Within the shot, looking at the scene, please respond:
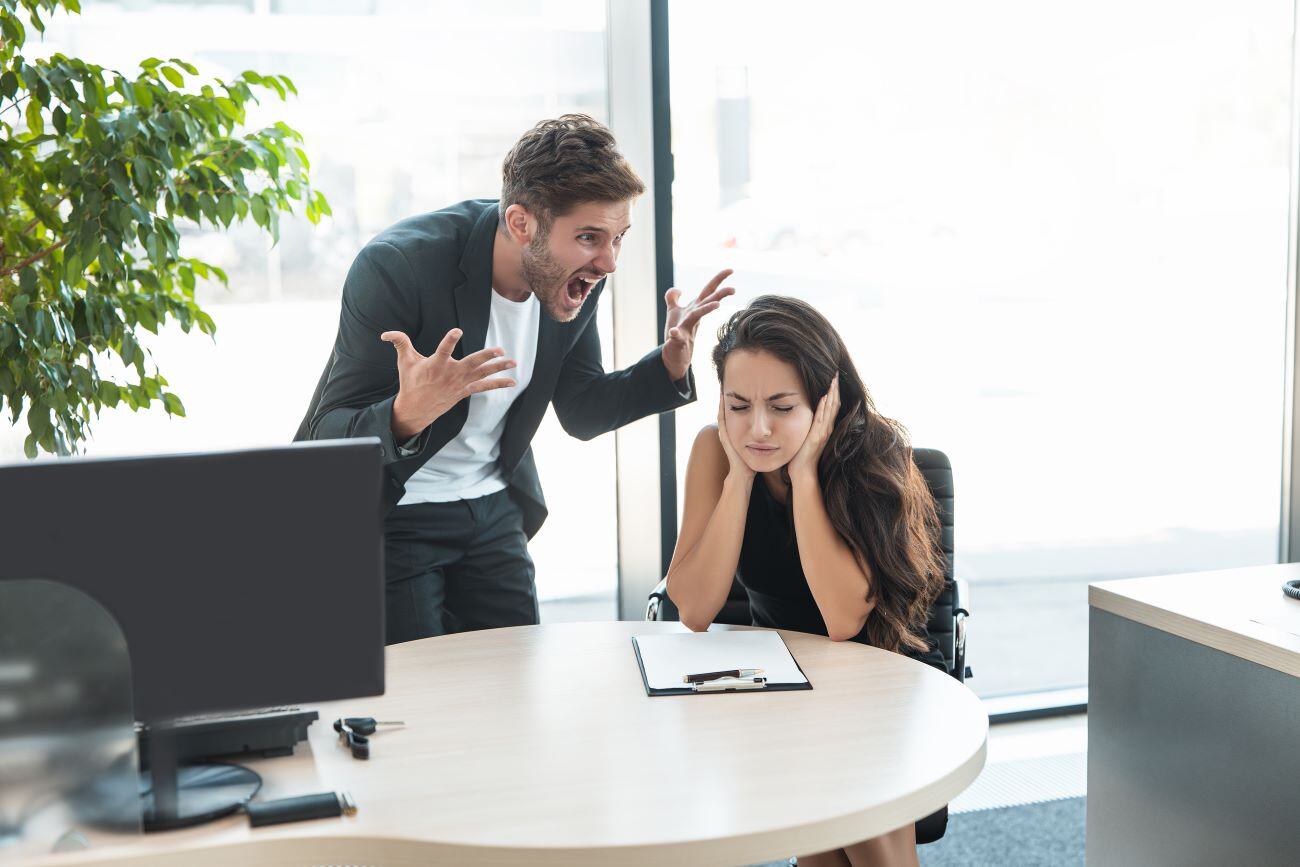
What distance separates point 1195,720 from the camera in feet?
6.56

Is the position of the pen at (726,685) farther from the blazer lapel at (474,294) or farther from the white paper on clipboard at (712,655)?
the blazer lapel at (474,294)

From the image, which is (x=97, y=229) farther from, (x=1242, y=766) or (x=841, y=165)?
(x=1242, y=766)

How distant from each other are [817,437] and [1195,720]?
80cm

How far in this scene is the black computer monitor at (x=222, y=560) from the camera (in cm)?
115

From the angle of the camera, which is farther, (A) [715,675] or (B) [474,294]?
(B) [474,294]

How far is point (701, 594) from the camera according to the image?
80.7 inches

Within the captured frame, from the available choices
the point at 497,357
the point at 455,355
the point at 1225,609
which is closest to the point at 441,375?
the point at 497,357

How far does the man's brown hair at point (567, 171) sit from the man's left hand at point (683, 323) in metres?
0.24

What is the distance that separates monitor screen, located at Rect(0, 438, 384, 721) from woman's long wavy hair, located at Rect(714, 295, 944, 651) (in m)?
0.99

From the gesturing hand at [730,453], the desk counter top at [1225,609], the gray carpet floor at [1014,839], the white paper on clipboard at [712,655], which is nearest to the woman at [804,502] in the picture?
the gesturing hand at [730,453]

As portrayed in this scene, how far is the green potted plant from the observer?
2.04 metres

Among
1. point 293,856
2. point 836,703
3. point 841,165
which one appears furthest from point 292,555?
point 841,165

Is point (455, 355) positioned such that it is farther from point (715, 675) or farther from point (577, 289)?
point (715, 675)

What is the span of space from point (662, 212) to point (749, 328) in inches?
37.8
